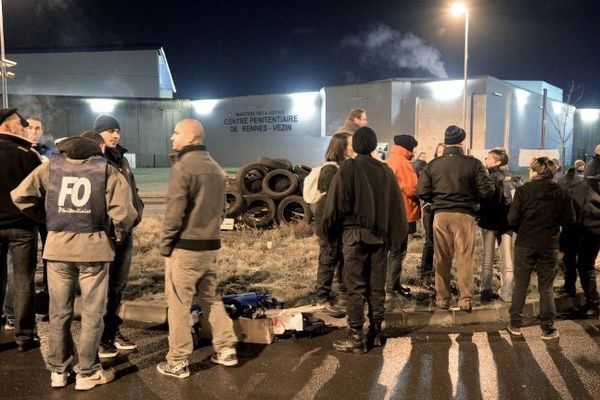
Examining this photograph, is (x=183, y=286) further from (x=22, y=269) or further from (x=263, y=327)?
A: (x=22, y=269)

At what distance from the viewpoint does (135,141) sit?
49.3 meters

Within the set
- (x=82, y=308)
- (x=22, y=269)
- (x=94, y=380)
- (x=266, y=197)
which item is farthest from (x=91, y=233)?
(x=266, y=197)

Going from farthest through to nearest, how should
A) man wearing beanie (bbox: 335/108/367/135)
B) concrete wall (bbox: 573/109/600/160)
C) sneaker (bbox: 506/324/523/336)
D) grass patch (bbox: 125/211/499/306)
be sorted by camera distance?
1. concrete wall (bbox: 573/109/600/160)
2. grass patch (bbox: 125/211/499/306)
3. man wearing beanie (bbox: 335/108/367/135)
4. sneaker (bbox: 506/324/523/336)

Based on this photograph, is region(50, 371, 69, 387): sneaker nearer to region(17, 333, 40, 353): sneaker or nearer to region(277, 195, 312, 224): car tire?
region(17, 333, 40, 353): sneaker

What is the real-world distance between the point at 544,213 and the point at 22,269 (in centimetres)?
523

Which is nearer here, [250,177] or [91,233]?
[91,233]

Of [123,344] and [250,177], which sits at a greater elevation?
[250,177]

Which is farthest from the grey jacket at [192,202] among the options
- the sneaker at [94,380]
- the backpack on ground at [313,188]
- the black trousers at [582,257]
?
the black trousers at [582,257]

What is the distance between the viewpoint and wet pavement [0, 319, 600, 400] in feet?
14.4

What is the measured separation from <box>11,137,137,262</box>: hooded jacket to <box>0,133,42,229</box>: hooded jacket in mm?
686

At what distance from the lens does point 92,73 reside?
5500 centimetres

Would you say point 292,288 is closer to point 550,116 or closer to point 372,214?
point 372,214

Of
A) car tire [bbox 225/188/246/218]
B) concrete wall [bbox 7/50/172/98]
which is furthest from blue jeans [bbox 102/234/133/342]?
concrete wall [bbox 7/50/172/98]

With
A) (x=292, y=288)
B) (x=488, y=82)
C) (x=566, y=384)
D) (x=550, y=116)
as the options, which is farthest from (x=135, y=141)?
(x=566, y=384)
